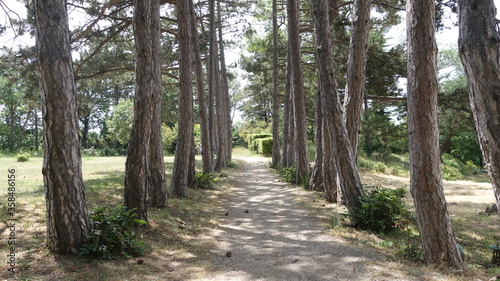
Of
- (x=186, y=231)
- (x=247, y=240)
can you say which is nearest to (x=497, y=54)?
(x=247, y=240)

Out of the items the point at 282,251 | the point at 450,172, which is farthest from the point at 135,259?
the point at 450,172

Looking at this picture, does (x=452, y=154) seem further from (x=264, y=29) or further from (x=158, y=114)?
(x=158, y=114)

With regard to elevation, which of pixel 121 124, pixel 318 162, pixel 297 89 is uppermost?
pixel 121 124

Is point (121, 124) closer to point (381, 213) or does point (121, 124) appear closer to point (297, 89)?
point (297, 89)

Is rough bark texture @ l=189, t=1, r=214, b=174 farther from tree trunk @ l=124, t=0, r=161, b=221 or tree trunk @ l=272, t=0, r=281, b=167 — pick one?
tree trunk @ l=124, t=0, r=161, b=221

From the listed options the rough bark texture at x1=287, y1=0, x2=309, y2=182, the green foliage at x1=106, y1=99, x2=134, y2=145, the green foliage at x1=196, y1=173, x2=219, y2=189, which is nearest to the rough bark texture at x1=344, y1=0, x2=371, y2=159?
the rough bark texture at x1=287, y1=0, x2=309, y2=182

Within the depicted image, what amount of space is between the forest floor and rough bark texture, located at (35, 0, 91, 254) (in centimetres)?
42

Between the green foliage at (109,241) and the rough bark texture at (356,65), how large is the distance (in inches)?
216

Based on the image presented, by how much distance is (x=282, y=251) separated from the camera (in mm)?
5148

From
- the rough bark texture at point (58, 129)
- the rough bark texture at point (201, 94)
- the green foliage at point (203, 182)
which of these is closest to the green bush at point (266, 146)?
the rough bark texture at point (201, 94)

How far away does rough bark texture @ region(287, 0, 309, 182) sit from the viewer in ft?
41.1

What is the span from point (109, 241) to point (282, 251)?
8.23ft

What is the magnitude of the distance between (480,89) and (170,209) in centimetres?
646

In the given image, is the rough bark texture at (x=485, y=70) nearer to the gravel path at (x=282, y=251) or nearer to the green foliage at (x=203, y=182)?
the gravel path at (x=282, y=251)
